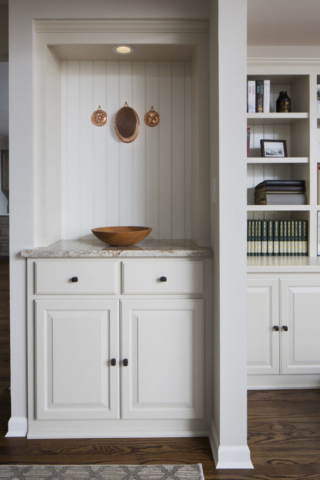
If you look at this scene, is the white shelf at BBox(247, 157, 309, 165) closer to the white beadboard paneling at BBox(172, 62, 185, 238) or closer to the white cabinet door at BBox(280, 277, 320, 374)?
the white beadboard paneling at BBox(172, 62, 185, 238)

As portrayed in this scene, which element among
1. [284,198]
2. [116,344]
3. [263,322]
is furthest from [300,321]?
[116,344]

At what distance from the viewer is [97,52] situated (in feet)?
7.43

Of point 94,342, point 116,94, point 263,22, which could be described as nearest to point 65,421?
point 94,342

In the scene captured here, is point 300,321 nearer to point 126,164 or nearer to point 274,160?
point 274,160

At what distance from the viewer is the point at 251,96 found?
270 cm

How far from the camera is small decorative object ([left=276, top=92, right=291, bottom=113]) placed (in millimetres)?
2762

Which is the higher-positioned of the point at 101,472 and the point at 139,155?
the point at 139,155

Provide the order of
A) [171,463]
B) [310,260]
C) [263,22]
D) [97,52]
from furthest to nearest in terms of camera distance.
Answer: [310,260] < [263,22] < [97,52] < [171,463]

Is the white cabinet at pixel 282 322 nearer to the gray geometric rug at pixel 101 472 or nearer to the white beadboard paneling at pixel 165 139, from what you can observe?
the white beadboard paneling at pixel 165 139

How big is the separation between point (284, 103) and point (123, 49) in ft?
4.05

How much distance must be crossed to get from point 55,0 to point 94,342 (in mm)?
1767

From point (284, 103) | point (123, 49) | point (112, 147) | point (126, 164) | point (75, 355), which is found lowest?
point (75, 355)

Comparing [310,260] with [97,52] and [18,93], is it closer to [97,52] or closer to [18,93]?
[97,52]

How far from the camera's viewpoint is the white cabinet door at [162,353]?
6.51 feet
